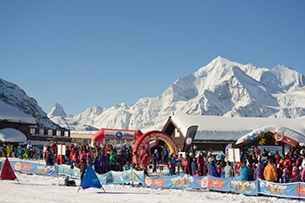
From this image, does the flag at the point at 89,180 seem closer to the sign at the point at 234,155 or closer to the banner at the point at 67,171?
the banner at the point at 67,171

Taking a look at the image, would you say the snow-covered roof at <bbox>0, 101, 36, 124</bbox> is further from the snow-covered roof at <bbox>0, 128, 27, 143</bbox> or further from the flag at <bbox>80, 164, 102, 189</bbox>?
the flag at <bbox>80, 164, 102, 189</bbox>

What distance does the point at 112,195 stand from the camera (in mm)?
18734

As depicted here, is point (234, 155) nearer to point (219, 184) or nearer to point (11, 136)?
point (219, 184)

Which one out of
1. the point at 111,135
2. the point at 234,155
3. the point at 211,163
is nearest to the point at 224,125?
the point at 111,135

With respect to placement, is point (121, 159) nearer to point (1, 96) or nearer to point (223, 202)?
point (223, 202)

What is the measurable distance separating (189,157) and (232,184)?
18.3 feet

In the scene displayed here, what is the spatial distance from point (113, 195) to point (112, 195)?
0.04m

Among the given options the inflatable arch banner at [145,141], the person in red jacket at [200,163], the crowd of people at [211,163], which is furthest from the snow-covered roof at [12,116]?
the person in red jacket at [200,163]

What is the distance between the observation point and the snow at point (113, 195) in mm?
17344

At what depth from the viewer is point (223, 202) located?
55.9ft

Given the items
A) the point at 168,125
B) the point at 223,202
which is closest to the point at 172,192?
the point at 223,202

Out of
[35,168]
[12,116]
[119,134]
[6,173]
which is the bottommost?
[6,173]

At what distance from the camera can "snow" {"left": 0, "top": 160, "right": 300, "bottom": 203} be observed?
56.9ft

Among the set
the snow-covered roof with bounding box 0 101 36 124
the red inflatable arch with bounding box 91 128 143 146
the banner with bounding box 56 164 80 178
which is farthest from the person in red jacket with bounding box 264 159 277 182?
the snow-covered roof with bounding box 0 101 36 124
